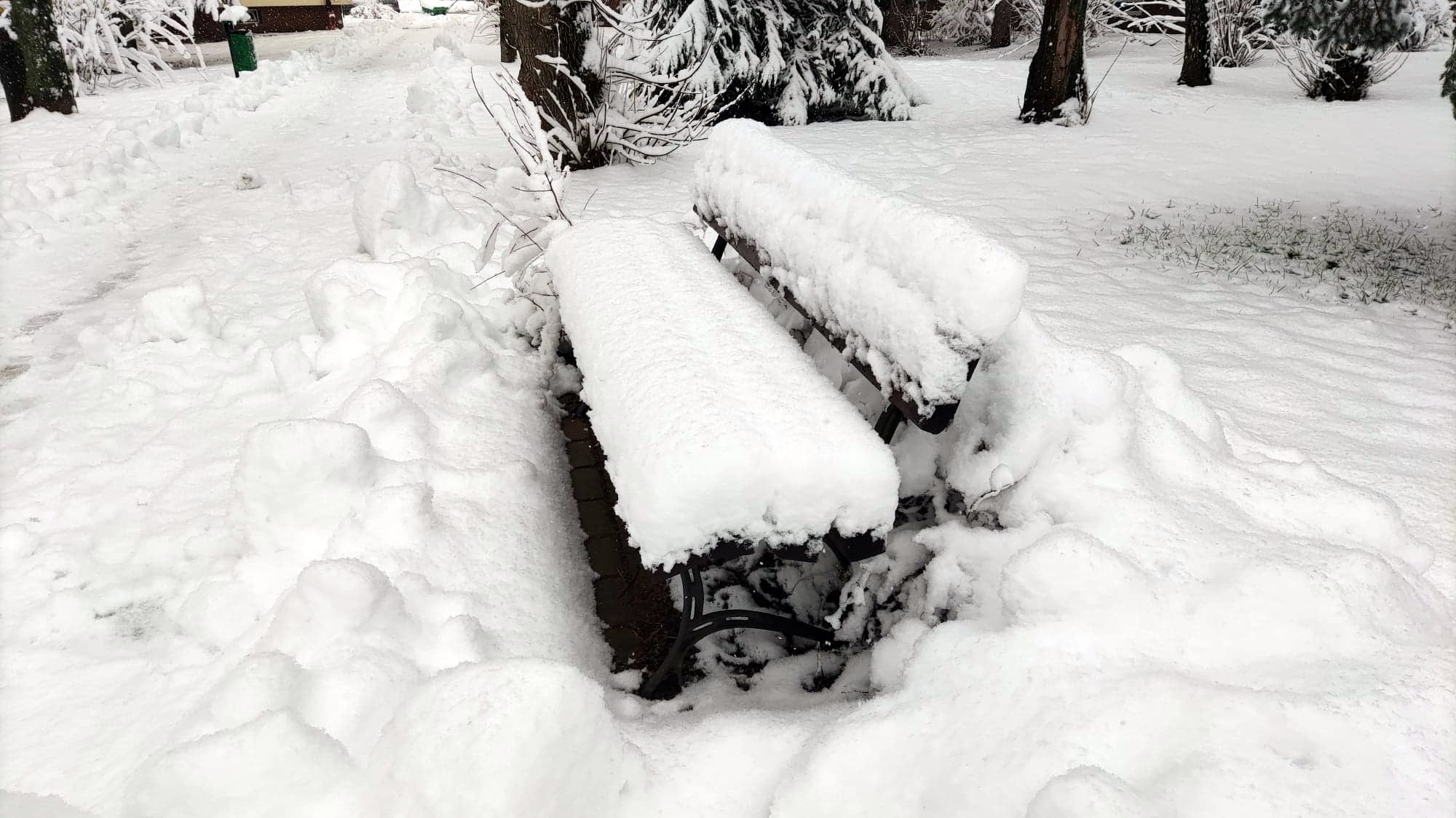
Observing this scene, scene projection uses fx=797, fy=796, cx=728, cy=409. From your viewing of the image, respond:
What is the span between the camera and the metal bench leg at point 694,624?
78.4 inches

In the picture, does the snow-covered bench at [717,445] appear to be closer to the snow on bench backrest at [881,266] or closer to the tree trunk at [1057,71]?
the snow on bench backrest at [881,266]

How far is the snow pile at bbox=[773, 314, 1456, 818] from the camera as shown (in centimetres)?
130

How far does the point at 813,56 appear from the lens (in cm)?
916

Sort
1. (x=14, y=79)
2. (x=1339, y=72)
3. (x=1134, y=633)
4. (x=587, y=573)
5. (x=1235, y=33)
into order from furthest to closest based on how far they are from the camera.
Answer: (x=1235, y=33) < (x=1339, y=72) < (x=14, y=79) < (x=587, y=573) < (x=1134, y=633)

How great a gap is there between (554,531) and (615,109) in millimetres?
5463

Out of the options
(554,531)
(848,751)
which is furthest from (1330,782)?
(554,531)

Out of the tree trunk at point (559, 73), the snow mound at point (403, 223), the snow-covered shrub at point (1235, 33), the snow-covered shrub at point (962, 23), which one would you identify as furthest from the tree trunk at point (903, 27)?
the snow mound at point (403, 223)

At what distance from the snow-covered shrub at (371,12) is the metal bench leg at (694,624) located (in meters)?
32.2

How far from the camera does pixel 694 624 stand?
2.01m

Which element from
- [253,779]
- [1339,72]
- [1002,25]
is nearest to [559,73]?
[253,779]

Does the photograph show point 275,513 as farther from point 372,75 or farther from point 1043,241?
point 372,75

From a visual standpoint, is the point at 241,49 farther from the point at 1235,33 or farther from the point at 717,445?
the point at 1235,33

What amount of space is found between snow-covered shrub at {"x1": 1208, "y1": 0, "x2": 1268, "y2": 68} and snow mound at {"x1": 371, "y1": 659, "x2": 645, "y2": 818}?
46.2 feet

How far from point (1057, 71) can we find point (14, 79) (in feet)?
36.8
